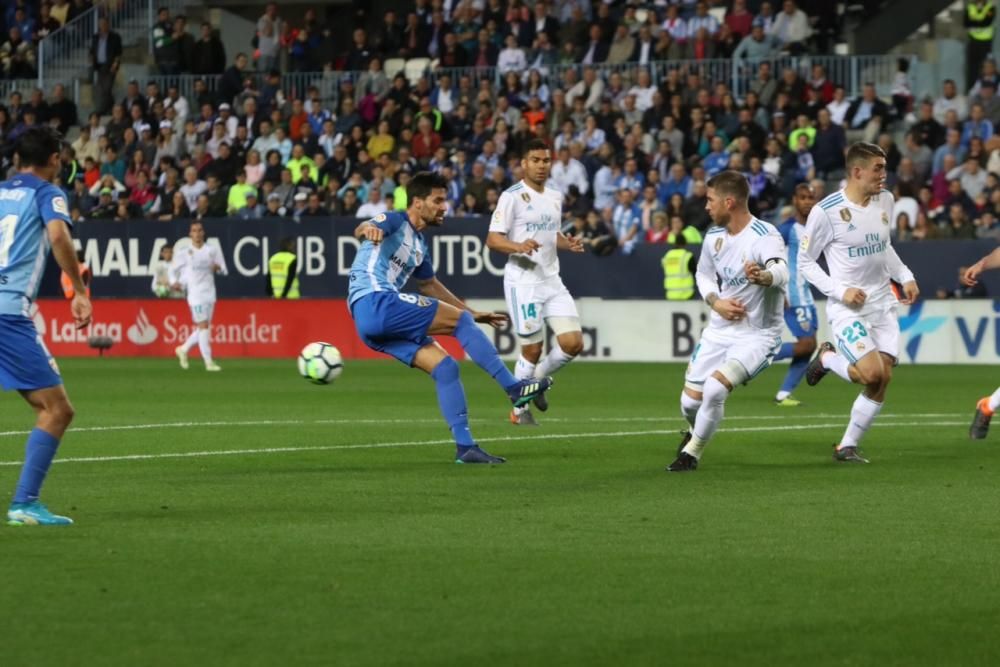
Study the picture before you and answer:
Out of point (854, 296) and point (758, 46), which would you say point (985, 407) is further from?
point (758, 46)

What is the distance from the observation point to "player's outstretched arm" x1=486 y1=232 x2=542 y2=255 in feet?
53.8

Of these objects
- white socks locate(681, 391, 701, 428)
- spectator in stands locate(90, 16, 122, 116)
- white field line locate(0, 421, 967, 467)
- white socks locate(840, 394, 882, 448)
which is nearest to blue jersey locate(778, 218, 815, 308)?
white field line locate(0, 421, 967, 467)

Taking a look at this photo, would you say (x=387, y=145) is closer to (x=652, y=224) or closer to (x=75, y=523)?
(x=652, y=224)

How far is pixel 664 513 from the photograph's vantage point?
10.3m

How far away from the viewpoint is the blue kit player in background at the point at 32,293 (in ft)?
31.2

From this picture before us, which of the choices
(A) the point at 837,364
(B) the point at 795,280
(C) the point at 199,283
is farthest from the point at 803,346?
(C) the point at 199,283

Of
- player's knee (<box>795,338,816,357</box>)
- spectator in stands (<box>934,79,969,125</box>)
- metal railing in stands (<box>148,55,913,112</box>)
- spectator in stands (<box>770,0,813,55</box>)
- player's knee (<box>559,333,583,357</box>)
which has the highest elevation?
spectator in stands (<box>770,0,813,55</box>)

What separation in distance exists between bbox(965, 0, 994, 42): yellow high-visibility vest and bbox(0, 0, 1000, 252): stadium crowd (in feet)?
3.92

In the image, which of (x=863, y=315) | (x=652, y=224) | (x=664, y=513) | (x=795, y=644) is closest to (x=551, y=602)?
(x=795, y=644)

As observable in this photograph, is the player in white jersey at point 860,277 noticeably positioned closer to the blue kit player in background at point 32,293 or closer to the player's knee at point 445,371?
the player's knee at point 445,371

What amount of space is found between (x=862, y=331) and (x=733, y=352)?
3.84 ft

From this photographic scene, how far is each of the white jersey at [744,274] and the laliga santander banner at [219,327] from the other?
683 inches

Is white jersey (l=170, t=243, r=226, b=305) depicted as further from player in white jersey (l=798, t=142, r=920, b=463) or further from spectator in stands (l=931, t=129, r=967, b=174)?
player in white jersey (l=798, t=142, r=920, b=463)

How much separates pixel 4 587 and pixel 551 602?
7.50 ft
